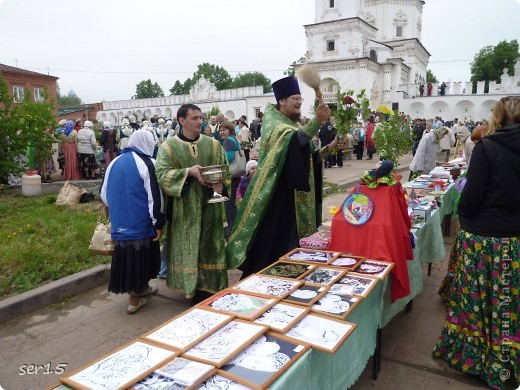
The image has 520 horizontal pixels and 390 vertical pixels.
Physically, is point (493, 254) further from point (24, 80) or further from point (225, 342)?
point (24, 80)

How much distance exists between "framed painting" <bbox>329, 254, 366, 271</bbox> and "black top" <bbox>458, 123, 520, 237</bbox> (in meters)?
0.85

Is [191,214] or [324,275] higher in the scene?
[191,214]

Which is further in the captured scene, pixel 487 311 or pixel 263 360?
pixel 487 311

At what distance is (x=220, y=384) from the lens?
150 centimetres

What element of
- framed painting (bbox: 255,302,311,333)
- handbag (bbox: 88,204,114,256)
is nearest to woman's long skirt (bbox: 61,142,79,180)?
handbag (bbox: 88,204,114,256)

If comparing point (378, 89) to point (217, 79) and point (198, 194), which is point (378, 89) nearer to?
point (198, 194)

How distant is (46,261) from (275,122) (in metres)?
3.32

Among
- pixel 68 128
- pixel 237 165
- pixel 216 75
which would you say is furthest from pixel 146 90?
pixel 237 165

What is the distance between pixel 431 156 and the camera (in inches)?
319

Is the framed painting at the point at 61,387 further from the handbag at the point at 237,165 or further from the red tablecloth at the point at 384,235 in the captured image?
the handbag at the point at 237,165

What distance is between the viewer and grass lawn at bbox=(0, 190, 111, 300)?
4488mm

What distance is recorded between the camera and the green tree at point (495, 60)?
4362 centimetres

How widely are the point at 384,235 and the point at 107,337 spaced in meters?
2.55

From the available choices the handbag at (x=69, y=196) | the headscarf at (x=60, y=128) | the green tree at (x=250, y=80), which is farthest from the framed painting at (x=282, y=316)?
the green tree at (x=250, y=80)
